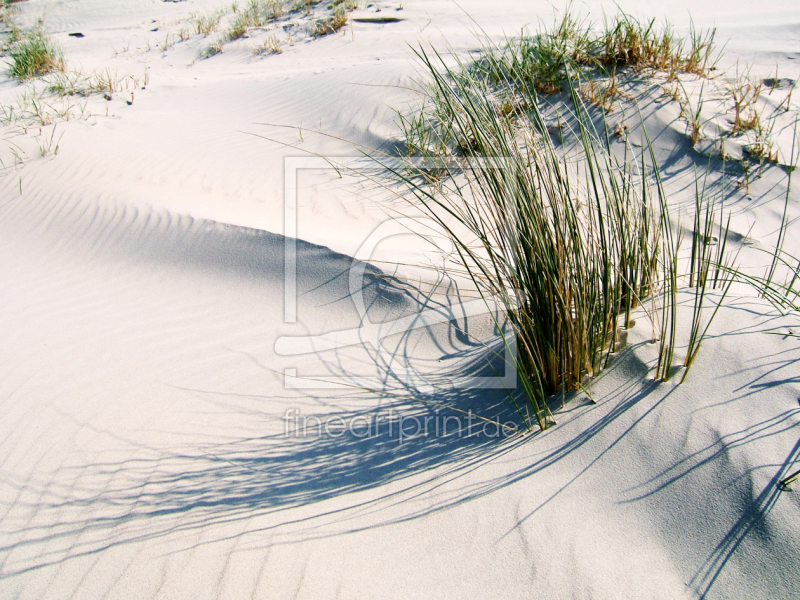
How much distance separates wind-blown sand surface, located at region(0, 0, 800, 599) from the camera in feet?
5.58

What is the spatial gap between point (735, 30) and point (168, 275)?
680cm

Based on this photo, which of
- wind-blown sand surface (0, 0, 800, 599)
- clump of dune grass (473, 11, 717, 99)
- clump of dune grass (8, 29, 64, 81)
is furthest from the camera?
clump of dune grass (8, 29, 64, 81)

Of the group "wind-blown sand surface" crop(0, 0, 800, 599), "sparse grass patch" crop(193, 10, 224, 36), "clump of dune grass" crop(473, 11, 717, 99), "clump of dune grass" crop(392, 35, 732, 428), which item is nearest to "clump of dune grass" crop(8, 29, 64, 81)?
"sparse grass patch" crop(193, 10, 224, 36)

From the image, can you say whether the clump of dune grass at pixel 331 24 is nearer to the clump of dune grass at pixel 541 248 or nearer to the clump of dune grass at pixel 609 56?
the clump of dune grass at pixel 609 56

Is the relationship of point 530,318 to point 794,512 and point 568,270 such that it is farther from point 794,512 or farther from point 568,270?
point 794,512

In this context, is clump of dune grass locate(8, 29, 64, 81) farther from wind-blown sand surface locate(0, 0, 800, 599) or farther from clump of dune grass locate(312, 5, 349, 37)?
wind-blown sand surface locate(0, 0, 800, 599)

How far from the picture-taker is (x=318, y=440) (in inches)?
91.0

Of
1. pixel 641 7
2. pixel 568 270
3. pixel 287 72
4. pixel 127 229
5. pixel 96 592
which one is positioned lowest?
pixel 96 592

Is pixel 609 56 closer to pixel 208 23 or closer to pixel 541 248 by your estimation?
pixel 541 248

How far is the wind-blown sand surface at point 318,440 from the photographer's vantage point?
1.70 metres

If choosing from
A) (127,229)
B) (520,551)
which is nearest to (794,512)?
(520,551)

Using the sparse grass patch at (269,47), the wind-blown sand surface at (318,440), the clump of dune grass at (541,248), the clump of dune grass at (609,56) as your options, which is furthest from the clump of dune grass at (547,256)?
the sparse grass patch at (269,47)

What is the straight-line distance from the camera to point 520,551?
5.69ft

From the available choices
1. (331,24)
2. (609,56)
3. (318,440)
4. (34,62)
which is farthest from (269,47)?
(318,440)
